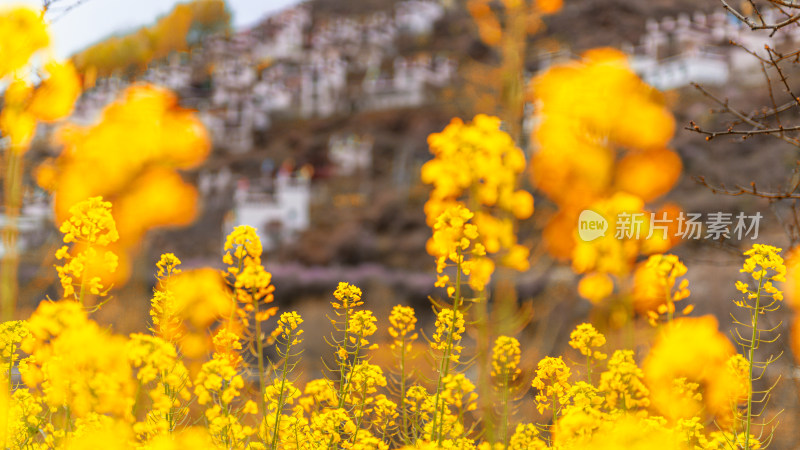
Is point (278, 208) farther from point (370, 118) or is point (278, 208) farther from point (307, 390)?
point (307, 390)

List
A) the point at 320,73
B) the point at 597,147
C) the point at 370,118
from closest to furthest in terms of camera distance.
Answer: the point at 597,147 < the point at 370,118 < the point at 320,73

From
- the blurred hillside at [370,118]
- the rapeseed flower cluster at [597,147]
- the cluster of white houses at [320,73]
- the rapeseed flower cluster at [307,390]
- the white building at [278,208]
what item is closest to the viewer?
the rapeseed flower cluster at [307,390]

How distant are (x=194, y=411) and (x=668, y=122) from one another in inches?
746

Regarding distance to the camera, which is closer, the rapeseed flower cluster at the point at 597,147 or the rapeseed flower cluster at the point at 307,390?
the rapeseed flower cluster at the point at 307,390

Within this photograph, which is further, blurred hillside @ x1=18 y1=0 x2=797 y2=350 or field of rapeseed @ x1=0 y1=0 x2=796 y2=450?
blurred hillside @ x1=18 y1=0 x2=797 y2=350

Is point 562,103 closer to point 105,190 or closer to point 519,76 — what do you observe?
point 519,76

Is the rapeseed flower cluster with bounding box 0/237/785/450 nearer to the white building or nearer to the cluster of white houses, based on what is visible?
the cluster of white houses

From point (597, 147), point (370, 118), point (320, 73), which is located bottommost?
point (597, 147)

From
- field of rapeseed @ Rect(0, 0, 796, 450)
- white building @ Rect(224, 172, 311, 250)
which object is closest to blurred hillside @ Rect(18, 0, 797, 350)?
white building @ Rect(224, 172, 311, 250)

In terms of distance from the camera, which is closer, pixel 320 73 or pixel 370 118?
pixel 370 118

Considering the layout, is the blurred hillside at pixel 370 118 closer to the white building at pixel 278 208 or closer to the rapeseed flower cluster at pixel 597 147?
the white building at pixel 278 208

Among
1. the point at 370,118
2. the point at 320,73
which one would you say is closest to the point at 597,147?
the point at 370,118

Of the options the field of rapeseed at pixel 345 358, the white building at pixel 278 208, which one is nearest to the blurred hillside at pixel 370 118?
the white building at pixel 278 208

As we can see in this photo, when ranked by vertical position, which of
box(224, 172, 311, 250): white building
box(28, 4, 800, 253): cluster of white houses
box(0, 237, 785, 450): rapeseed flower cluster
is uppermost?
box(28, 4, 800, 253): cluster of white houses
